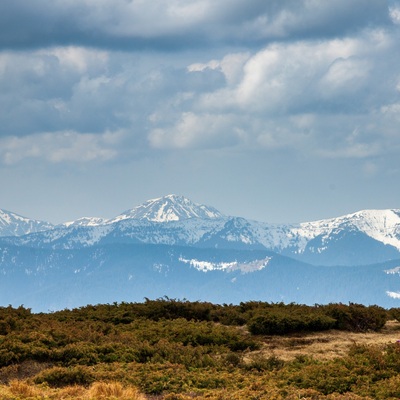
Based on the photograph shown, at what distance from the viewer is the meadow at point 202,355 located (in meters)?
16.7

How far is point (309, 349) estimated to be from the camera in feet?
78.5

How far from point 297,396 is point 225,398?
5.42 ft

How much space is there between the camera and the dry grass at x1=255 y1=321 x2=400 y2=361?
23000 millimetres

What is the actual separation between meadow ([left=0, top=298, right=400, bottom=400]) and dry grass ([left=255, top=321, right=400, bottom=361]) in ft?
0.12

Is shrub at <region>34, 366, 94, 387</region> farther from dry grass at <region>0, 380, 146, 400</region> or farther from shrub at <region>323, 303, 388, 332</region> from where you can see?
shrub at <region>323, 303, 388, 332</region>

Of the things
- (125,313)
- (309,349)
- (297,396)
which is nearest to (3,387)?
(297,396)

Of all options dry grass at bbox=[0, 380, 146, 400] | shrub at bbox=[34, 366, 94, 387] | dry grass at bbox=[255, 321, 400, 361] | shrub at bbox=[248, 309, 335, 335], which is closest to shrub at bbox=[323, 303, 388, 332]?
dry grass at bbox=[255, 321, 400, 361]

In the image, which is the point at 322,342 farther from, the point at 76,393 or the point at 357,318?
the point at 76,393

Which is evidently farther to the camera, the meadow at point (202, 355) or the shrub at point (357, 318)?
the shrub at point (357, 318)

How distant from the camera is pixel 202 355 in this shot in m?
21.4

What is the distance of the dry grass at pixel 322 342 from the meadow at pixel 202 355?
4 cm

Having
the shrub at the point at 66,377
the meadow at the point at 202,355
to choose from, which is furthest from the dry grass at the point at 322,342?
the shrub at the point at 66,377

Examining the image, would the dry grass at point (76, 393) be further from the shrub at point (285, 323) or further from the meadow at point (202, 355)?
the shrub at point (285, 323)

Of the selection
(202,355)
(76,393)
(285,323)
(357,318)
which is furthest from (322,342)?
(76,393)
